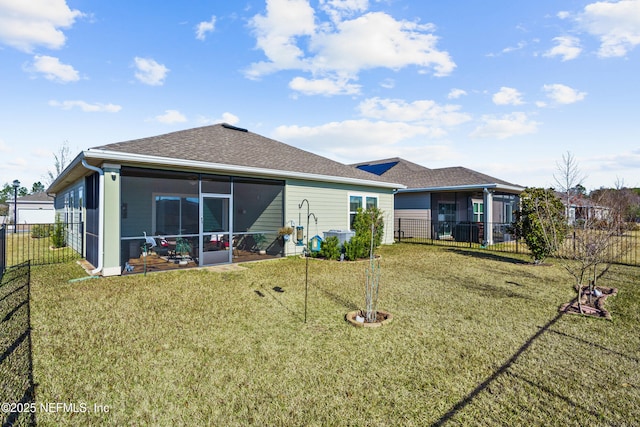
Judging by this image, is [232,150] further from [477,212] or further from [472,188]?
[477,212]

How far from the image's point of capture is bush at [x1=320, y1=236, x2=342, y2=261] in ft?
34.2

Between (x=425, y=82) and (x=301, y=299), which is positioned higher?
(x=425, y=82)

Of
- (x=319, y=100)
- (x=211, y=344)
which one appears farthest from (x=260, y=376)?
(x=319, y=100)

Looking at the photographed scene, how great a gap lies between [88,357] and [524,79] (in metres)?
13.4

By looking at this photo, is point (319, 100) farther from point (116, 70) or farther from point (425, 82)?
point (116, 70)

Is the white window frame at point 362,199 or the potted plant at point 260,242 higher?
the white window frame at point 362,199

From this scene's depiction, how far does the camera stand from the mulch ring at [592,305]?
4956 mm

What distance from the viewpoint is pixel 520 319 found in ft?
15.5

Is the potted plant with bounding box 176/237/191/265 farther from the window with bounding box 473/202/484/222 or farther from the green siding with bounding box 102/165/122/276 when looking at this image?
the window with bounding box 473/202/484/222

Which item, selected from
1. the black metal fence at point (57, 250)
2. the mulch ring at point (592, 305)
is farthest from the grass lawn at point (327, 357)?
the black metal fence at point (57, 250)

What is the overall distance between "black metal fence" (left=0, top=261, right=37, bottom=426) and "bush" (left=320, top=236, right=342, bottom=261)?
24.1 ft

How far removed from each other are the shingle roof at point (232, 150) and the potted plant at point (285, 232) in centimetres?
199

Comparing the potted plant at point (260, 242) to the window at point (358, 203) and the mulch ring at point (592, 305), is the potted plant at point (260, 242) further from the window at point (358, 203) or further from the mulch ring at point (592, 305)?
the mulch ring at point (592, 305)

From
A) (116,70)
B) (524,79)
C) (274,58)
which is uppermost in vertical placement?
(274,58)
